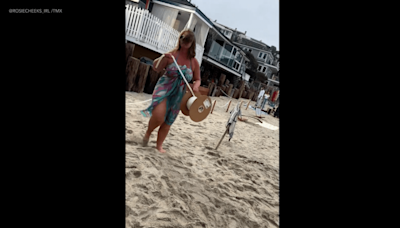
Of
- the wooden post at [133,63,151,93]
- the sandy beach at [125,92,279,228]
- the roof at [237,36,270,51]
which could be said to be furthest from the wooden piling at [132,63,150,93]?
the roof at [237,36,270,51]

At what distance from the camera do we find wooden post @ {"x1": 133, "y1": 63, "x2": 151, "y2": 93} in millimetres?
6402

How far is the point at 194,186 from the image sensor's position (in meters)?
2.40

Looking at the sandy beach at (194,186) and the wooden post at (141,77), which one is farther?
the wooden post at (141,77)

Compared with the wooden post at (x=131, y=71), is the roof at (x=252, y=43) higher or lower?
higher

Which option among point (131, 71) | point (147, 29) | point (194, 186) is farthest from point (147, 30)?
point (194, 186)

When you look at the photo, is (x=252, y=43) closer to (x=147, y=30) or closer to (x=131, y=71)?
(x=147, y=30)

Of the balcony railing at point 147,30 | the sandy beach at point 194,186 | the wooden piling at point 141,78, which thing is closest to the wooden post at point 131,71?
the wooden piling at point 141,78

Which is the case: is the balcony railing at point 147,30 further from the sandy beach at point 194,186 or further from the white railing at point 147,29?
the sandy beach at point 194,186

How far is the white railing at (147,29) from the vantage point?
28.9 ft

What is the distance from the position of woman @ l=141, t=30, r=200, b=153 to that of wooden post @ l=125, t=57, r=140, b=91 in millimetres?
3560

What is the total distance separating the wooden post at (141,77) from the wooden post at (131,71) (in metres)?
0.17

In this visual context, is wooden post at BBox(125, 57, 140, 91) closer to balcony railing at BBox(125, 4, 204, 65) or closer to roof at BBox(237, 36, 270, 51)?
balcony railing at BBox(125, 4, 204, 65)
